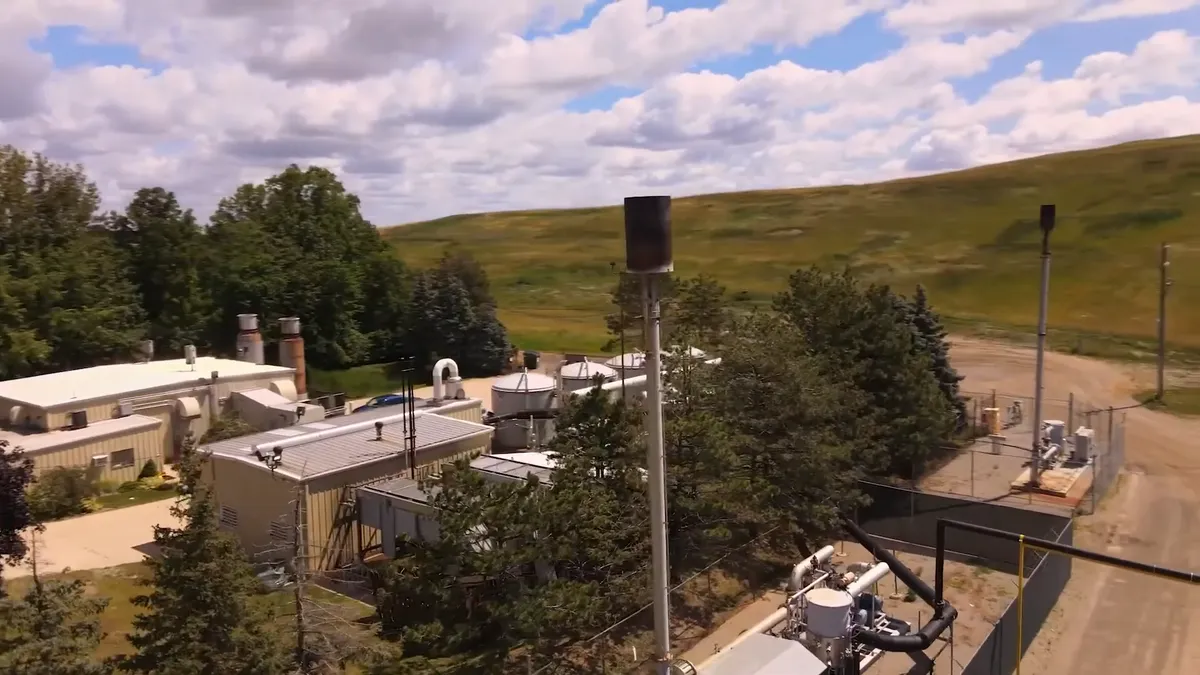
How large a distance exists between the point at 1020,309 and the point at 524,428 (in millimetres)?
57930

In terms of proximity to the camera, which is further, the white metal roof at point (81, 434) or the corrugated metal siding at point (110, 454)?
the white metal roof at point (81, 434)

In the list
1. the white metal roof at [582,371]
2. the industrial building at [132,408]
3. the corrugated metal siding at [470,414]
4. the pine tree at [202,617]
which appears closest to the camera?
the pine tree at [202,617]

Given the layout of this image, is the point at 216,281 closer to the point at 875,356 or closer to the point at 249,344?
the point at 249,344

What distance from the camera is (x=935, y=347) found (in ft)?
108

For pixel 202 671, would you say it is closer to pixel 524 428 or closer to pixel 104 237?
pixel 524 428

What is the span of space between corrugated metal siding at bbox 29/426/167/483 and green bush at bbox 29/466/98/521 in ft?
2.78

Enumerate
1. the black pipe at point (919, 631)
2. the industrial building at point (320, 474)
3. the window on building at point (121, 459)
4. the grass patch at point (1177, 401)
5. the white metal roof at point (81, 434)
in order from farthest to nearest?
the grass patch at point (1177, 401) < the window on building at point (121, 459) < the white metal roof at point (81, 434) < the industrial building at point (320, 474) < the black pipe at point (919, 631)

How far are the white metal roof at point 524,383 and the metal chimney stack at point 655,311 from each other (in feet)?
74.0

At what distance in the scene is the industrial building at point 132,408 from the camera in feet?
92.4

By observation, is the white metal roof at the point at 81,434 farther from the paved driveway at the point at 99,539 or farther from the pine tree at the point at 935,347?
the pine tree at the point at 935,347

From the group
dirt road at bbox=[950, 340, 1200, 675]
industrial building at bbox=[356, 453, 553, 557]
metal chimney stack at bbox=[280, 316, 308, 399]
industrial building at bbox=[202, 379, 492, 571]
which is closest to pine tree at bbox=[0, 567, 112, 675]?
industrial building at bbox=[202, 379, 492, 571]

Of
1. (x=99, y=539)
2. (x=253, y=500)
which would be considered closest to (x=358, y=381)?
(x=99, y=539)

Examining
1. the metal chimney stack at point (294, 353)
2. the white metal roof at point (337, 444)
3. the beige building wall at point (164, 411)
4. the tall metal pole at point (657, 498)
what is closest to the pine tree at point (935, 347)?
the white metal roof at point (337, 444)

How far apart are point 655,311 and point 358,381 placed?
1631 inches
